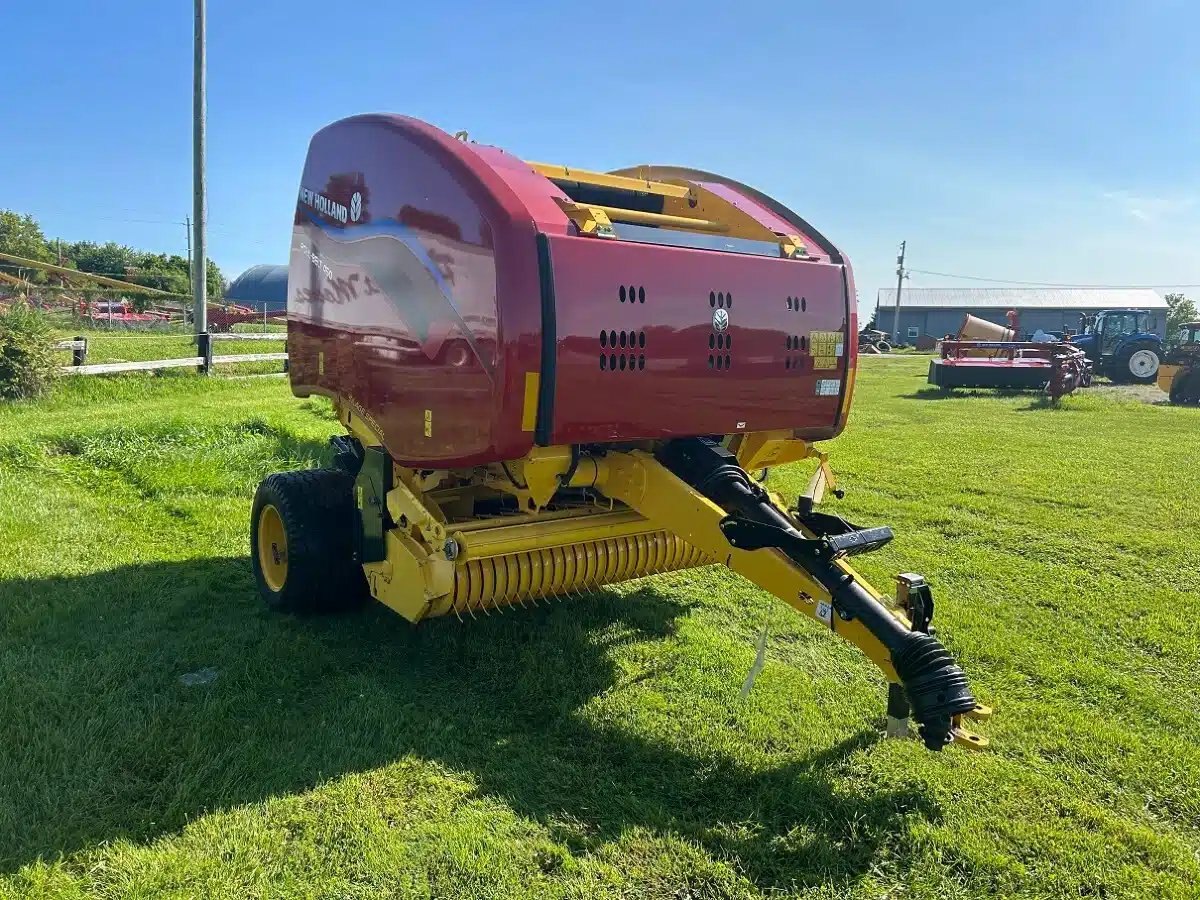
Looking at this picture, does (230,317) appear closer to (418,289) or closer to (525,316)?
(418,289)

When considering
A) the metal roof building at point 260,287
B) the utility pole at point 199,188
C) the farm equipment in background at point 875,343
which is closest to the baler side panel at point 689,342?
the utility pole at point 199,188

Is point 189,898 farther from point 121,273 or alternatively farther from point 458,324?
point 121,273

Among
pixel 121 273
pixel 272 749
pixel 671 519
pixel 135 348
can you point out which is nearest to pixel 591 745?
pixel 671 519

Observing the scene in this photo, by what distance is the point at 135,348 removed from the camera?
17578 millimetres

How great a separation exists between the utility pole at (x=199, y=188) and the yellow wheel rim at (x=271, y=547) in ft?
34.2

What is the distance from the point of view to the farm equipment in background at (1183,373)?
1861cm

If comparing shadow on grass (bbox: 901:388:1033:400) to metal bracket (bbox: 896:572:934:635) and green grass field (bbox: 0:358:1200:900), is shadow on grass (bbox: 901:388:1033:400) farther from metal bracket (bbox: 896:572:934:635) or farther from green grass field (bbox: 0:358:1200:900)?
metal bracket (bbox: 896:572:934:635)

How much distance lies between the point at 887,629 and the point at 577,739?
4.21 ft

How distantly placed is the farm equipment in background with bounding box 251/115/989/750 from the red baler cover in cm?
1

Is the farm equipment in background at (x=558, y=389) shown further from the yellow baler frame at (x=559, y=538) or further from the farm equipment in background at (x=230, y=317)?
the farm equipment in background at (x=230, y=317)

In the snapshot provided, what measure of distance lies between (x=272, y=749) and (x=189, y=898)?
80 centimetres

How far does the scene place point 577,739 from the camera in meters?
3.53

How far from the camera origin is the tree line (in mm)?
51594

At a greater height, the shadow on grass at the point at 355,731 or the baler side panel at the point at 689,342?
the baler side panel at the point at 689,342
